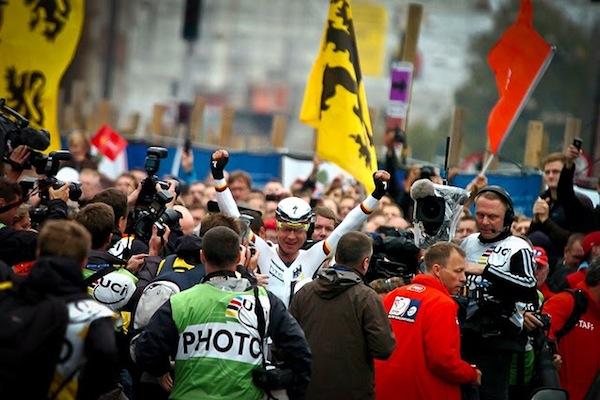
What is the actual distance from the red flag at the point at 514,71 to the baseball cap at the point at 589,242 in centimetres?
226

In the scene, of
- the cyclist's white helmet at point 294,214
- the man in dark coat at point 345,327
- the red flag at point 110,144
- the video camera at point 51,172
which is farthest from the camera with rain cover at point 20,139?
the red flag at point 110,144

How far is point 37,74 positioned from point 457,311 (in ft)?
21.0

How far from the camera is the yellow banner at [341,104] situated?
1645cm

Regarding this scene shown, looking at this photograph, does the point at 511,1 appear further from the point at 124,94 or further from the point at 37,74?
the point at 37,74

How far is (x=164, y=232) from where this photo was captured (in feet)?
40.4

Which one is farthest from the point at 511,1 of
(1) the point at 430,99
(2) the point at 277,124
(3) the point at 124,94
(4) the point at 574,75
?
(2) the point at 277,124

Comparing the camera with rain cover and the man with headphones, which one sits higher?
the camera with rain cover

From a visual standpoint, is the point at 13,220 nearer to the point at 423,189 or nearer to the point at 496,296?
the point at 423,189

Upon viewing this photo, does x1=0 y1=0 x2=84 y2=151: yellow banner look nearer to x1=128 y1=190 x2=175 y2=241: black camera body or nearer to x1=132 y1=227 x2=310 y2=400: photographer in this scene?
x1=128 y1=190 x2=175 y2=241: black camera body

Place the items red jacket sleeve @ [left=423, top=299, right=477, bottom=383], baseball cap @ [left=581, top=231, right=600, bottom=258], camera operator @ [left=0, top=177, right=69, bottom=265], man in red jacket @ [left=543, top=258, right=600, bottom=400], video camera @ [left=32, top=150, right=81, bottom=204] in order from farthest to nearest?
baseball cap @ [left=581, top=231, right=600, bottom=258], man in red jacket @ [left=543, top=258, right=600, bottom=400], video camera @ [left=32, top=150, right=81, bottom=204], red jacket sleeve @ [left=423, top=299, right=477, bottom=383], camera operator @ [left=0, top=177, right=69, bottom=265]

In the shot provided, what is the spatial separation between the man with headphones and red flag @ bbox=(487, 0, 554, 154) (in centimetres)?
442

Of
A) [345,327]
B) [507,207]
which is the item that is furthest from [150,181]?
[507,207]

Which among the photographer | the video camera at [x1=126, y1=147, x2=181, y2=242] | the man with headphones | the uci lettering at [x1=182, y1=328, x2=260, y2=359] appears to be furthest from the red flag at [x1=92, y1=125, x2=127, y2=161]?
the uci lettering at [x1=182, y1=328, x2=260, y2=359]

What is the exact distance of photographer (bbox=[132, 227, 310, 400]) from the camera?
33.4 feet
